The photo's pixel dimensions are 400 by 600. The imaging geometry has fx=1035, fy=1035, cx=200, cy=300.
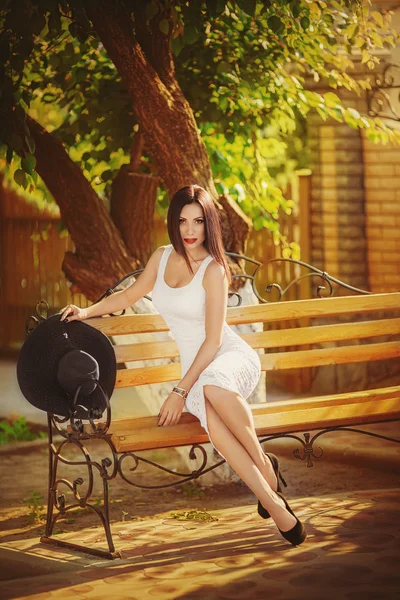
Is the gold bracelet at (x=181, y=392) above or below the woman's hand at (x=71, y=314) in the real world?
below

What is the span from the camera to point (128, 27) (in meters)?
5.91

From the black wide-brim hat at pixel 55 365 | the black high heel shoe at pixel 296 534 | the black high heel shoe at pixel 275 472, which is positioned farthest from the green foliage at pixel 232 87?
the black high heel shoe at pixel 296 534

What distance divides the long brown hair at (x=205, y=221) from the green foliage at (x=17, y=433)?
146 inches

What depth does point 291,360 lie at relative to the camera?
17.2 ft

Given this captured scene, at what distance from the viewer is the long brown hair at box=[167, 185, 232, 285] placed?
458 cm

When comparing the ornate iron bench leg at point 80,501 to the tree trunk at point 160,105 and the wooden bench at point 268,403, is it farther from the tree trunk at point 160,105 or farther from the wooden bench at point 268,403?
the tree trunk at point 160,105

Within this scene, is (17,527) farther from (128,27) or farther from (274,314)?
(128,27)

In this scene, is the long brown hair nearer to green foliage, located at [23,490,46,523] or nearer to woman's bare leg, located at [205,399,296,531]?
woman's bare leg, located at [205,399,296,531]

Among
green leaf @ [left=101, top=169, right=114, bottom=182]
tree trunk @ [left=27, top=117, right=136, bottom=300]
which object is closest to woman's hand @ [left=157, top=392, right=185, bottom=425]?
tree trunk @ [left=27, top=117, right=136, bottom=300]

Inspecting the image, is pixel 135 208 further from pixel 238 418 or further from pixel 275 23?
pixel 238 418

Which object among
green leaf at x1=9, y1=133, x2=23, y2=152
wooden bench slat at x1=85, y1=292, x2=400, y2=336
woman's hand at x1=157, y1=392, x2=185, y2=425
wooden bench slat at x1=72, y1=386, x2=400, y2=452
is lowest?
wooden bench slat at x1=72, y1=386, x2=400, y2=452

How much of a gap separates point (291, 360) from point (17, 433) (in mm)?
3425

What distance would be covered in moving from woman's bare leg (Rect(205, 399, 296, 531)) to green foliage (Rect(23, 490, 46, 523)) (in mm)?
1457

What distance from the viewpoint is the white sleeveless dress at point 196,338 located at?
4496 mm
